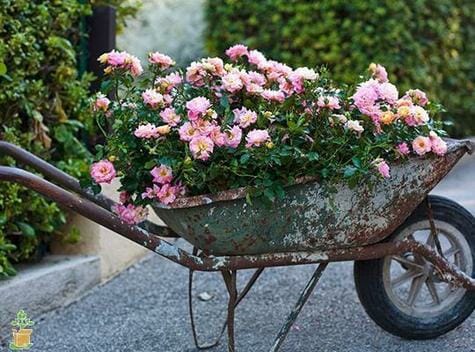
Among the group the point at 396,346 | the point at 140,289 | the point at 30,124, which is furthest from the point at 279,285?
the point at 30,124

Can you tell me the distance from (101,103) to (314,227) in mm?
776

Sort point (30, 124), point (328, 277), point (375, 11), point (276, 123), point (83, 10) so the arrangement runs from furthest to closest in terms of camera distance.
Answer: point (375, 11) → point (328, 277) → point (83, 10) → point (30, 124) → point (276, 123)

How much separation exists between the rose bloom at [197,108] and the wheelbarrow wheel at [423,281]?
2.91 ft

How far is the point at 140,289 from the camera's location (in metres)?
4.15

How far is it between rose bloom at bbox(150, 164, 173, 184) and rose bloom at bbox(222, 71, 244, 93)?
31cm

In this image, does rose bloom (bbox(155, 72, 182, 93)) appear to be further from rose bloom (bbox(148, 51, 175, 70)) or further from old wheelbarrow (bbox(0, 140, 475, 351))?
old wheelbarrow (bbox(0, 140, 475, 351))

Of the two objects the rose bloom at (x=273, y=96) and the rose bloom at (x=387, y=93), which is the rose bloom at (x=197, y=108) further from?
the rose bloom at (x=387, y=93)

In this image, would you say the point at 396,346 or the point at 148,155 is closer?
the point at 148,155

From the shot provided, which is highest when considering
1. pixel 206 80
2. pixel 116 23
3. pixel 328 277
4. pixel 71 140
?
pixel 206 80

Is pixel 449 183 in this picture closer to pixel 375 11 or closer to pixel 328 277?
pixel 375 11

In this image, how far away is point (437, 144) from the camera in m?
2.81

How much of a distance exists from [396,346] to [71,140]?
66.6 inches

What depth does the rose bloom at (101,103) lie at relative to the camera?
9.16 ft

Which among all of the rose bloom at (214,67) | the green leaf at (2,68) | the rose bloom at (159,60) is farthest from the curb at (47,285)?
the rose bloom at (214,67)
